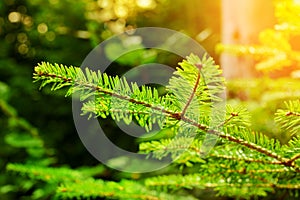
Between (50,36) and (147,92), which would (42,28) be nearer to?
(50,36)

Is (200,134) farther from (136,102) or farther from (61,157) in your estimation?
(61,157)

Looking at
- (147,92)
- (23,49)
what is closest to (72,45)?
(23,49)

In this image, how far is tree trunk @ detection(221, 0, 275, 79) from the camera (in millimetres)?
1196

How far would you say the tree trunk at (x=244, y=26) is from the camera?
1.20 m

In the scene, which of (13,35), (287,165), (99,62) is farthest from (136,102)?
(13,35)

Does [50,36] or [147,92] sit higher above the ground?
Answer: [50,36]

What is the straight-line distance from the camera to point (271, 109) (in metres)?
0.87

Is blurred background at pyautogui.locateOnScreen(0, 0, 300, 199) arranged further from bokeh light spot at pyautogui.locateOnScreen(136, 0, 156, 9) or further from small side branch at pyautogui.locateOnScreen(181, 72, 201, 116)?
small side branch at pyautogui.locateOnScreen(181, 72, 201, 116)

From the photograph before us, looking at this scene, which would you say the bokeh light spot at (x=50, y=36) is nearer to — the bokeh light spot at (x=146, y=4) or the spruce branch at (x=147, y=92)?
the bokeh light spot at (x=146, y=4)

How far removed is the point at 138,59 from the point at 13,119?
394mm

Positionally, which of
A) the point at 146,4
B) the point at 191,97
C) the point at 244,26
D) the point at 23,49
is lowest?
the point at 191,97

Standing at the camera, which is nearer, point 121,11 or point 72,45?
point 72,45

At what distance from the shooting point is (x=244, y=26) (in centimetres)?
121

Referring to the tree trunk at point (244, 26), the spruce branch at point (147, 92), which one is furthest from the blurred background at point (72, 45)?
the spruce branch at point (147, 92)
